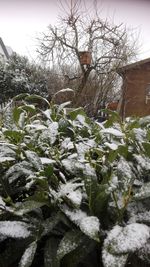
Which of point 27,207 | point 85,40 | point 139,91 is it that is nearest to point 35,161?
point 27,207

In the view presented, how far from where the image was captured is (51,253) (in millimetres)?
625

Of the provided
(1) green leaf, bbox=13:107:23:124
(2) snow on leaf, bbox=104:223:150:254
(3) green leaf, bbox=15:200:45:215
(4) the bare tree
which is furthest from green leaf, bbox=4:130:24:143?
(4) the bare tree

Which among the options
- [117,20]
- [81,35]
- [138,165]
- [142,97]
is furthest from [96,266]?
[142,97]

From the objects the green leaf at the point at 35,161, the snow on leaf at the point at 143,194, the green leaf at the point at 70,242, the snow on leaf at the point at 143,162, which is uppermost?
the green leaf at the point at 35,161

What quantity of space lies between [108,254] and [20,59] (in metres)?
12.6

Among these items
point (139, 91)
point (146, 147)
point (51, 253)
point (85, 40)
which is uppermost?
point (85, 40)

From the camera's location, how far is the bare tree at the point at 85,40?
9.39 m

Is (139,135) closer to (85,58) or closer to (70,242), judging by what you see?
(70,242)

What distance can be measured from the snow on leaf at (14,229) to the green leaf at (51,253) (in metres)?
0.05

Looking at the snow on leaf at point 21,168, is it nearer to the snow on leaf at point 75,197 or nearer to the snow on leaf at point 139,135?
the snow on leaf at point 75,197

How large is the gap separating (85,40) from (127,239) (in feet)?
31.0

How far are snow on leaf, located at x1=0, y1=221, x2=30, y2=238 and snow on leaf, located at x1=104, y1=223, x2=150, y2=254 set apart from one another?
0.52 ft

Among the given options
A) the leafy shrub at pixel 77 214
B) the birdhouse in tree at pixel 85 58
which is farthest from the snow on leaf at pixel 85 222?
the birdhouse in tree at pixel 85 58

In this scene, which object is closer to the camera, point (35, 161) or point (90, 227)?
point (90, 227)
